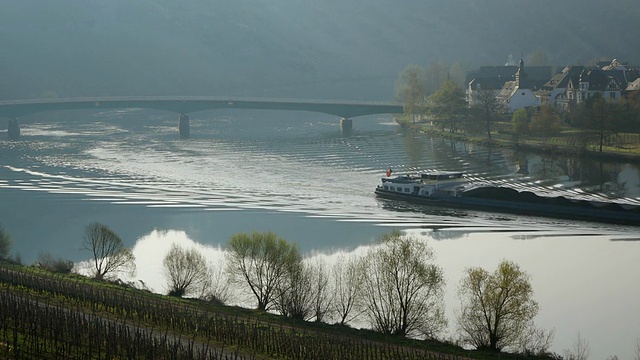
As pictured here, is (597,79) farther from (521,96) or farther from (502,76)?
(502,76)

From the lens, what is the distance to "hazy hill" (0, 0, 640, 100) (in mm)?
135250

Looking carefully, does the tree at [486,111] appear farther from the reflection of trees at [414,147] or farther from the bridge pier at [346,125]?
the bridge pier at [346,125]

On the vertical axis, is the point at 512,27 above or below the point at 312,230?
above

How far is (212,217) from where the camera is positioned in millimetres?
45531

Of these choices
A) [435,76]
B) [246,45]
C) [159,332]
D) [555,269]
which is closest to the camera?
[159,332]

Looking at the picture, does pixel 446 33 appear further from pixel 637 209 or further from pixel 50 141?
pixel 637 209

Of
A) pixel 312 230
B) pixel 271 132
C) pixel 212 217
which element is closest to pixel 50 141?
pixel 271 132

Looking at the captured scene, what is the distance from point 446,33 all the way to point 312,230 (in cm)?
15629

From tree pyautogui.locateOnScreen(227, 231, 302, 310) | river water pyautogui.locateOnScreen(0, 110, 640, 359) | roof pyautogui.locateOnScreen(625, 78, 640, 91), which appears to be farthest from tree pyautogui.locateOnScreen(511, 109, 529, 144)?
tree pyautogui.locateOnScreen(227, 231, 302, 310)

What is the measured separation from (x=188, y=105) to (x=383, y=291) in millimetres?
67070

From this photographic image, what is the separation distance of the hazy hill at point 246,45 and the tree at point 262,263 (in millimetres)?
97580

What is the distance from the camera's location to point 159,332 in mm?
24531

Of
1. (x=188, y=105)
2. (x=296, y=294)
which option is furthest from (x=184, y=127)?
(x=296, y=294)

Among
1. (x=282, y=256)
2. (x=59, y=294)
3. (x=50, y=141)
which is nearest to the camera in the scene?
(x=59, y=294)
